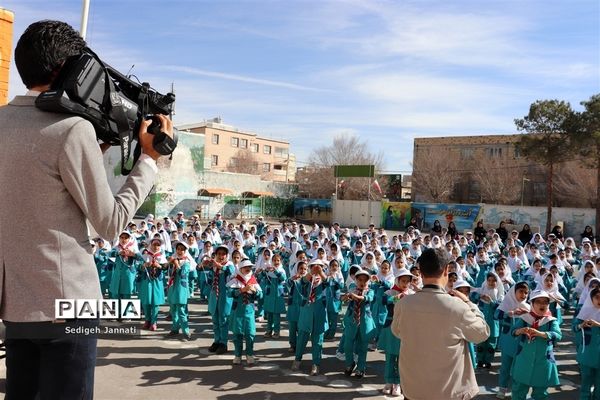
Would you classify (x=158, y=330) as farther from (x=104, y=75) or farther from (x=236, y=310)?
(x=104, y=75)

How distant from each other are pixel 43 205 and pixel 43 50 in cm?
47

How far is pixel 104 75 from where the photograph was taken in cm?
163

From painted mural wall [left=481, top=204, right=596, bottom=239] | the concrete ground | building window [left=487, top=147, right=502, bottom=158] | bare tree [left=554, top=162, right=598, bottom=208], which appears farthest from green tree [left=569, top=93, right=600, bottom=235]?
the concrete ground

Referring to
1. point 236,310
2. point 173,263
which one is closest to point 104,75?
point 236,310

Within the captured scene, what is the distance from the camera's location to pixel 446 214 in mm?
36156

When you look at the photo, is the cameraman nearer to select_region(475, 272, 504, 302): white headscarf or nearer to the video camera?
the video camera

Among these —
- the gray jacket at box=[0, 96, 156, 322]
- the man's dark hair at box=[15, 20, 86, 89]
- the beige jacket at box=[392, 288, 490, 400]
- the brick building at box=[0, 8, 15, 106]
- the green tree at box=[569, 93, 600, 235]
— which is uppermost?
Answer: the green tree at box=[569, 93, 600, 235]

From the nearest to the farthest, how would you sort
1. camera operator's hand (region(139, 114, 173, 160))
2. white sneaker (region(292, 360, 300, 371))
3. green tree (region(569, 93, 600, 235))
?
camera operator's hand (region(139, 114, 173, 160))
white sneaker (region(292, 360, 300, 371))
green tree (region(569, 93, 600, 235))

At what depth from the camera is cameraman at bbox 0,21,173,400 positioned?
1494mm

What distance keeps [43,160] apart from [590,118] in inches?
1267

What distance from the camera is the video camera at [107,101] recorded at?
151cm

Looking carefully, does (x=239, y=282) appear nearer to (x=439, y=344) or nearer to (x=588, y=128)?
(x=439, y=344)

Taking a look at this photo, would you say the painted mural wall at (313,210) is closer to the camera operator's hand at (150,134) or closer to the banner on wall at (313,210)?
the banner on wall at (313,210)

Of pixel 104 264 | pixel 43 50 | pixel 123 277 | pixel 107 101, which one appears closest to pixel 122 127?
pixel 107 101
